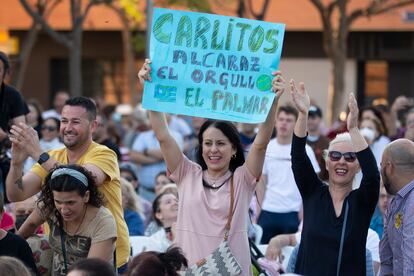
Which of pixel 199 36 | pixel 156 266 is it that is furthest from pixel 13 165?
pixel 156 266

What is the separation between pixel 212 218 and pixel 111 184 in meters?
0.80

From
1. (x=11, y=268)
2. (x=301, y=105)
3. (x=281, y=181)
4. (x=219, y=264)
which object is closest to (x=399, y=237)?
(x=301, y=105)

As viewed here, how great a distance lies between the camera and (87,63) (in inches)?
1280

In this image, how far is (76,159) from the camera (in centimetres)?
687

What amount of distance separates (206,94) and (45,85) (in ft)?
86.4

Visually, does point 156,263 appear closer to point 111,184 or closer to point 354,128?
point 111,184

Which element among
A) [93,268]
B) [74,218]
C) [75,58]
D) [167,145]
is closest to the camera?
[93,268]

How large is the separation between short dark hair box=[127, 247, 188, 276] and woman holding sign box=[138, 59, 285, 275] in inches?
35.5

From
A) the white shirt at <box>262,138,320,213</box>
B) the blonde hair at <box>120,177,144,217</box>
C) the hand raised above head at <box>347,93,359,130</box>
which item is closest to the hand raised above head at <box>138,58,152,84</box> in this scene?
the hand raised above head at <box>347,93,359,130</box>

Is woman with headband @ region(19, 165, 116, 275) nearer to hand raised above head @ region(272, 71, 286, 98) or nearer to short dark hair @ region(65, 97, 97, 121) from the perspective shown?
short dark hair @ region(65, 97, 97, 121)

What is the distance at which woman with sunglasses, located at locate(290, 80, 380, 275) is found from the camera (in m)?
6.43

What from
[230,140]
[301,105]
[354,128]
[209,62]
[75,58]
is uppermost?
[75,58]

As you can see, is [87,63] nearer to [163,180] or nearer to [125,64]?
[125,64]

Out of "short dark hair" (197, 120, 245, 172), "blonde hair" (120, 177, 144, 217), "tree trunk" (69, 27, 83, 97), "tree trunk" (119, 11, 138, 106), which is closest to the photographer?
"short dark hair" (197, 120, 245, 172)
